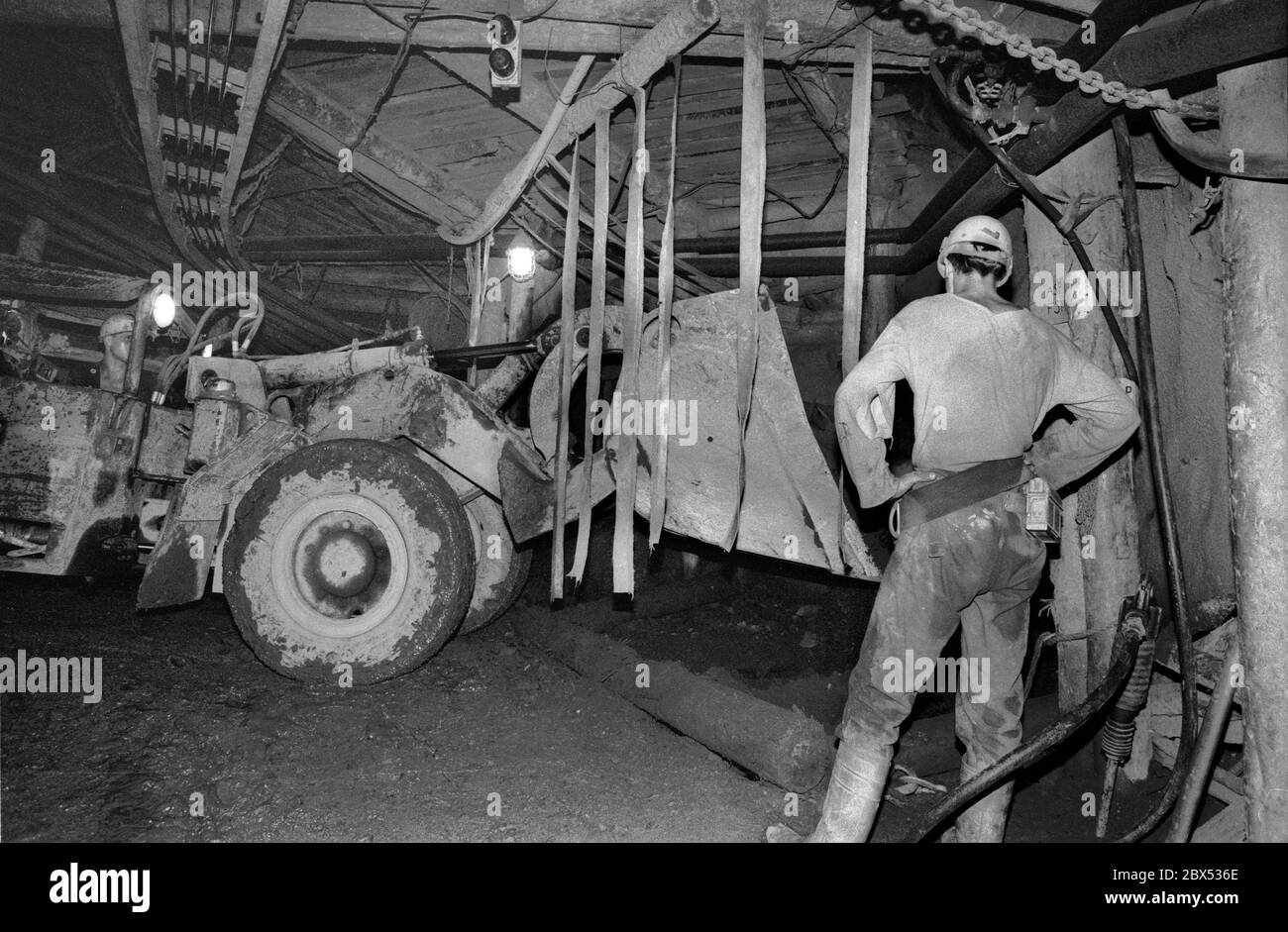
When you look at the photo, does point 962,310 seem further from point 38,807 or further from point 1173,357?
point 38,807

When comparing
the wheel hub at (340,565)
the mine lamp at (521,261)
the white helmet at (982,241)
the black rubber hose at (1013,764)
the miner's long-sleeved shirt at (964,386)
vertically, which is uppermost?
the mine lamp at (521,261)

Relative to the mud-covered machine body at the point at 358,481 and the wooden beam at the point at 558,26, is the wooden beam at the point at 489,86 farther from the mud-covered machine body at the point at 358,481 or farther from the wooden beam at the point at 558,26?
the mud-covered machine body at the point at 358,481

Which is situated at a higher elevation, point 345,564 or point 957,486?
point 957,486

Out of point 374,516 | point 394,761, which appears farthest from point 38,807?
point 374,516

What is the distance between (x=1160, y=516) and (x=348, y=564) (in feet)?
11.7

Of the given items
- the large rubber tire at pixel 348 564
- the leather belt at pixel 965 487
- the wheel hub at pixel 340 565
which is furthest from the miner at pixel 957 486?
the wheel hub at pixel 340 565

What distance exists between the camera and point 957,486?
268 centimetres

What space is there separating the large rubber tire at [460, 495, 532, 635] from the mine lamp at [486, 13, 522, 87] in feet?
7.86

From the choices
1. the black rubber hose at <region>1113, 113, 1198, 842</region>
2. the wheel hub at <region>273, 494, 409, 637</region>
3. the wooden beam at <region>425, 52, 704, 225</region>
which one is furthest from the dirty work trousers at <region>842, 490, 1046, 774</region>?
the wooden beam at <region>425, 52, 704, 225</region>

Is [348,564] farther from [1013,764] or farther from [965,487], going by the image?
[1013,764]

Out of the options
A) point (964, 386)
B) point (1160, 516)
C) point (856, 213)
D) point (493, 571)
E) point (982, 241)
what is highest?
point (856, 213)

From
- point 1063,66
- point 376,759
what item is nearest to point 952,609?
point 1063,66

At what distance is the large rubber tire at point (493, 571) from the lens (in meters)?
4.79

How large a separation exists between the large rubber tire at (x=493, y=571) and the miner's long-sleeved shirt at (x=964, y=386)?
8.65ft
